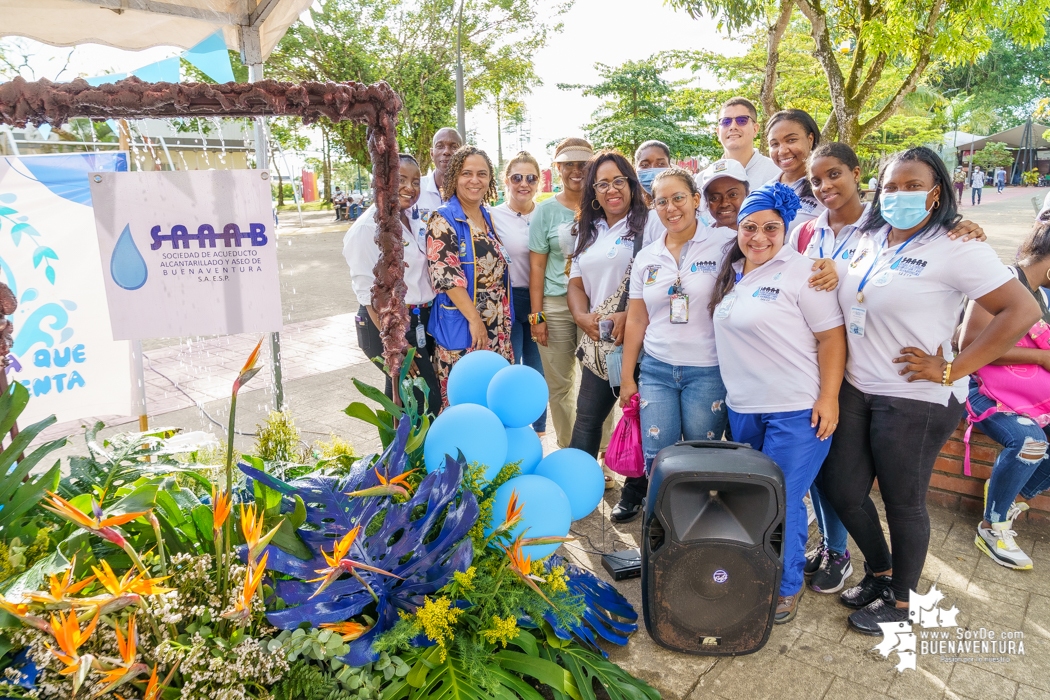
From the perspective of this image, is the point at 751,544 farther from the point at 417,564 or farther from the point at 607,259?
the point at 607,259

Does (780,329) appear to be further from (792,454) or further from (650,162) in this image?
(650,162)

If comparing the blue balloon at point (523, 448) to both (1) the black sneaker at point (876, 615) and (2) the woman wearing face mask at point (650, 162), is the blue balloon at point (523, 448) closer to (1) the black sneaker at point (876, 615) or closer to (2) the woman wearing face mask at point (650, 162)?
(1) the black sneaker at point (876, 615)

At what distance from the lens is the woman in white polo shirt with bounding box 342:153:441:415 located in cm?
354

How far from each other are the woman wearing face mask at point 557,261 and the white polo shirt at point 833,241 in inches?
48.7

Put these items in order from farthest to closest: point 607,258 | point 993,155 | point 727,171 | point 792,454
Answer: point 993,155 < point 607,258 < point 727,171 < point 792,454

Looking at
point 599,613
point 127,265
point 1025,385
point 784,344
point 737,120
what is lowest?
point 599,613

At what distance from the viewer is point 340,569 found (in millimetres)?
1607

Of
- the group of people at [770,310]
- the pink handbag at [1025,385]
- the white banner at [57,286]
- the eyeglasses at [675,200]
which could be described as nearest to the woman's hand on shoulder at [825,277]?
the group of people at [770,310]

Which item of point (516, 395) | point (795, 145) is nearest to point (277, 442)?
point (516, 395)

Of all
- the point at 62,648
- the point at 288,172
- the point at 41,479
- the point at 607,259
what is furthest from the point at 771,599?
the point at 288,172

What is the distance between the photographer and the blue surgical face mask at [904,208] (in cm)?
231

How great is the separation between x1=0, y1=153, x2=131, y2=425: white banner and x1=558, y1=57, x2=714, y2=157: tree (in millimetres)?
21860

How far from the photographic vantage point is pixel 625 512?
3.47 m

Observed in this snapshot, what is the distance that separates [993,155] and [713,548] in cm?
4475
